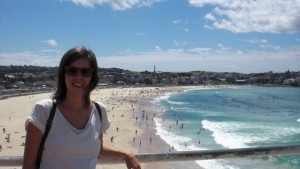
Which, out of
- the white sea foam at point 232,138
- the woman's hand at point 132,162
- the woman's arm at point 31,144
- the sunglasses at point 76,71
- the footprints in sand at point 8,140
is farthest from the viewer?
the white sea foam at point 232,138

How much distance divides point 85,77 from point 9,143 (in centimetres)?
2380

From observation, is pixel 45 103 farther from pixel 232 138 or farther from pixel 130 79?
pixel 130 79

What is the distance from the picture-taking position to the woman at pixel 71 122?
6.91 feet

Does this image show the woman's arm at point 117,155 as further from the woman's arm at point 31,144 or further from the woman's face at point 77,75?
the woman's arm at point 31,144

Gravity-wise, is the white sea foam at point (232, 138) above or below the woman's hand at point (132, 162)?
below

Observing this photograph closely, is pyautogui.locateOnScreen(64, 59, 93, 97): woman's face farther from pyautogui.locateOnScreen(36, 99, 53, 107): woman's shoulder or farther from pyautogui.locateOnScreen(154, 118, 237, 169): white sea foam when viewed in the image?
pyautogui.locateOnScreen(154, 118, 237, 169): white sea foam

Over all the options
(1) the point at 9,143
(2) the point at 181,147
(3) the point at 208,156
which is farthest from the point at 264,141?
(3) the point at 208,156

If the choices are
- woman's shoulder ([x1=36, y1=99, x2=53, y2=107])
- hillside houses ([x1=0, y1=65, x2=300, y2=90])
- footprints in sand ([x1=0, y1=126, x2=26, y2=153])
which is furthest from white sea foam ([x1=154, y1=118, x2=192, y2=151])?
hillside houses ([x1=0, y1=65, x2=300, y2=90])

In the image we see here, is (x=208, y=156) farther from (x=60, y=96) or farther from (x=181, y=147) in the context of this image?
(x=181, y=147)

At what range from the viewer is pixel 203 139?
2748 centimetres

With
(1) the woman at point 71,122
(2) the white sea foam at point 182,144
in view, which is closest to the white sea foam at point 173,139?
(2) the white sea foam at point 182,144

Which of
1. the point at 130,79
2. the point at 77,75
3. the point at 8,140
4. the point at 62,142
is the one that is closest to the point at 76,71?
the point at 77,75

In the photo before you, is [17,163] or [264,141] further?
[264,141]

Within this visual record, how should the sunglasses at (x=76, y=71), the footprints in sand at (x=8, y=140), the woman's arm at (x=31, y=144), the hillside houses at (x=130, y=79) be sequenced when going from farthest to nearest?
the hillside houses at (x=130, y=79), the footprints in sand at (x=8, y=140), the sunglasses at (x=76, y=71), the woman's arm at (x=31, y=144)
